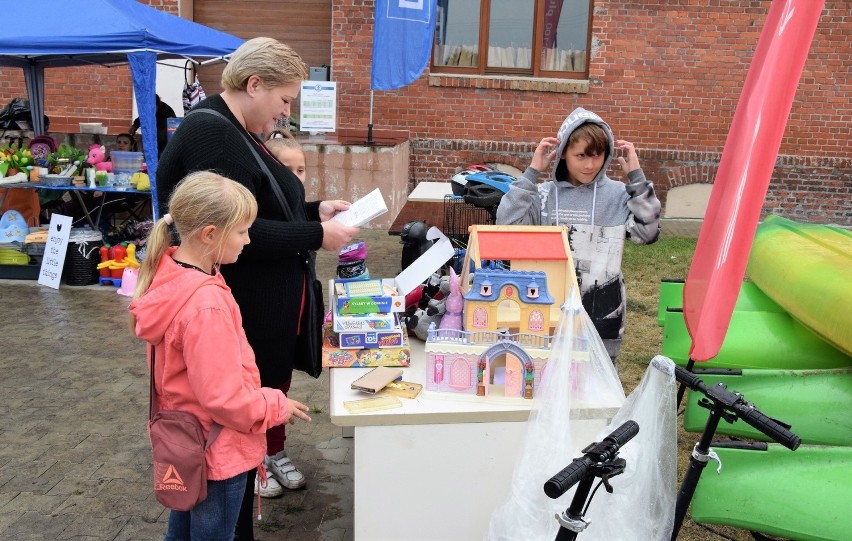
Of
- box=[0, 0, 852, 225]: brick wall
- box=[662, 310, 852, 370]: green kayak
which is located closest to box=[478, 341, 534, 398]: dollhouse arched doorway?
box=[662, 310, 852, 370]: green kayak

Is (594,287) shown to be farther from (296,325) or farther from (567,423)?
(296,325)

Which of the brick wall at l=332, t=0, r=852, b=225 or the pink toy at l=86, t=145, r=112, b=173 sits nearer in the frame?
the pink toy at l=86, t=145, r=112, b=173

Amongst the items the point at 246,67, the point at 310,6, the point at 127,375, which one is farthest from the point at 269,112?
the point at 310,6

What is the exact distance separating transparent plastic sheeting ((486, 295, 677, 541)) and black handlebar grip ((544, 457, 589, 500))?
0.91 feet

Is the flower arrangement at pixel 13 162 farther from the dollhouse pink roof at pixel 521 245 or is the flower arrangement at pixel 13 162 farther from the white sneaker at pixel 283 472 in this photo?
the dollhouse pink roof at pixel 521 245

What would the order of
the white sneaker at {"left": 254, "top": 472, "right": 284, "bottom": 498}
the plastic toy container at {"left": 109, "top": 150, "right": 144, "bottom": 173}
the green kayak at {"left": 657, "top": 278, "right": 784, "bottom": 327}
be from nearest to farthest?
1. the white sneaker at {"left": 254, "top": 472, "right": 284, "bottom": 498}
2. the green kayak at {"left": 657, "top": 278, "right": 784, "bottom": 327}
3. the plastic toy container at {"left": 109, "top": 150, "right": 144, "bottom": 173}

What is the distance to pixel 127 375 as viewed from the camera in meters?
4.96

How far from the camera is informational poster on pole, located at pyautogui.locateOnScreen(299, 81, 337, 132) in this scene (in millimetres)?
9172

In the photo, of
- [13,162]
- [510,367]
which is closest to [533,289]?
[510,367]

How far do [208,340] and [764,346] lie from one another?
232 centimetres

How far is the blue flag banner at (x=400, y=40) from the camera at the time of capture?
28.4 ft

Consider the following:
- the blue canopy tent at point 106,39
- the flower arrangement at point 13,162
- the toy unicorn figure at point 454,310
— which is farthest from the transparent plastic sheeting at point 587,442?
the flower arrangement at point 13,162

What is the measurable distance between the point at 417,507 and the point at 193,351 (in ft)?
3.02

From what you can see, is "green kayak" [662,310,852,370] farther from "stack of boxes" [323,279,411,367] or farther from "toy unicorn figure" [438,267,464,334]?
"stack of boxes" [323,279,411,367]
